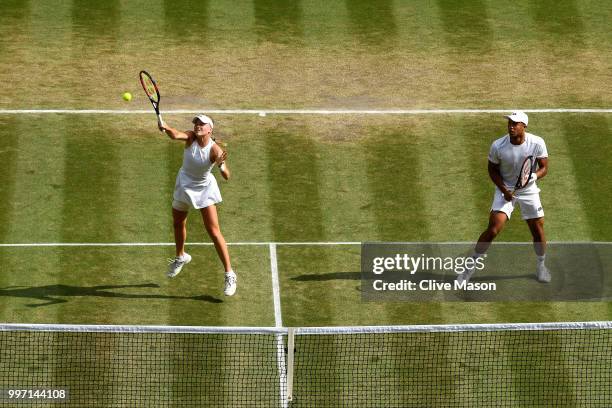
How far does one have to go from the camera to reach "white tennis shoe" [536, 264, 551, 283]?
727 inches

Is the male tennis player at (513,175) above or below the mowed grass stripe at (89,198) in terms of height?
above

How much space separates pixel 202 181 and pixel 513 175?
12.4 feet

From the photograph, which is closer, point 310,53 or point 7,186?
point 7,186

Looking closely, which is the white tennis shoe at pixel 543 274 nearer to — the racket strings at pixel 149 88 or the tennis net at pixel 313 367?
the tennis net at pixel 313 367

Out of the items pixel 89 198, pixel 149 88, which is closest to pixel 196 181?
pixel 149 88

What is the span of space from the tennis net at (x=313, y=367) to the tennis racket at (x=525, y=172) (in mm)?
1902

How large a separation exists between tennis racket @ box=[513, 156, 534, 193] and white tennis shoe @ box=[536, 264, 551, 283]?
1256 millimetres

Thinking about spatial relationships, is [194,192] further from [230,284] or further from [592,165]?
[592,165]

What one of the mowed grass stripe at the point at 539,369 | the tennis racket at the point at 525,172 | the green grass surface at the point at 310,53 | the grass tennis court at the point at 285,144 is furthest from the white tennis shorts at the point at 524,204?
the green grass surface at the point at 310,53

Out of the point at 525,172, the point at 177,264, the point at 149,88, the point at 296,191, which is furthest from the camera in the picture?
the point at 296,191

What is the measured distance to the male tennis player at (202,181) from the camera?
56.8 feet

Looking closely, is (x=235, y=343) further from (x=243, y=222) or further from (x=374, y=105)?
(x=374, y=105)

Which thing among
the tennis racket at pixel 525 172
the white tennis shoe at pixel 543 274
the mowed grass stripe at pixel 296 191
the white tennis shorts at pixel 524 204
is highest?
the tennis racket at pixel 525 172

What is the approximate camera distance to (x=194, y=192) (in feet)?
57.4
